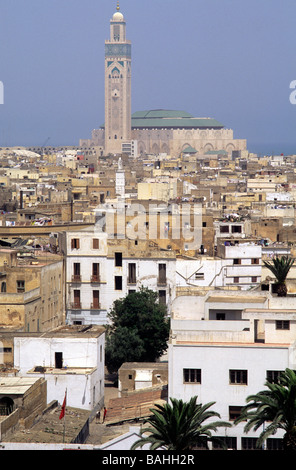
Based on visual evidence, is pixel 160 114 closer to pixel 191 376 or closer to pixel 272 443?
pixel 191 376

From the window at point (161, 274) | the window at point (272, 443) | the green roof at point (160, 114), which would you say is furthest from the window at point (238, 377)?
the green roof at point (160, 114)

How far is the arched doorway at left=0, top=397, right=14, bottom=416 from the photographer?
1728 cm

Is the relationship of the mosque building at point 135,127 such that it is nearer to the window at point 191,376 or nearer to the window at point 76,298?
the window at point 76,298

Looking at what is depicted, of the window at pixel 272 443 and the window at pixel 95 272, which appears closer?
the window at pixel 272 443

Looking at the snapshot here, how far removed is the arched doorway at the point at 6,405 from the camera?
1728cm

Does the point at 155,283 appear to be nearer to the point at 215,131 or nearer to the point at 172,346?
the point at 172,346

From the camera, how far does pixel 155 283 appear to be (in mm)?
27109

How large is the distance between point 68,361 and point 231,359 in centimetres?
429

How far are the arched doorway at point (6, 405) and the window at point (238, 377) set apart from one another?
3282mm

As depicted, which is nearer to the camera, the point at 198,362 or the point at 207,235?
the point at 198,362

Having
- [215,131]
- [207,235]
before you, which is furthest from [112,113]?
[207,235]

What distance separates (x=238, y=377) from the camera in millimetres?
17391

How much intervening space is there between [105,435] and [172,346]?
166 cm

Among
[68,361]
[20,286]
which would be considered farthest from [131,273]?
[68,361]
